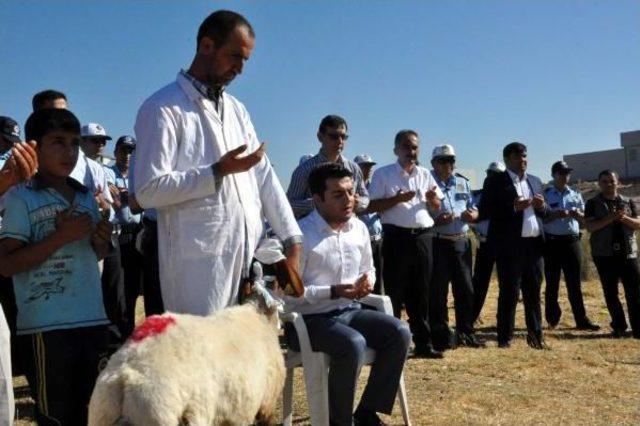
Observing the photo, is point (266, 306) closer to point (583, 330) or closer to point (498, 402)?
point (498, 402)

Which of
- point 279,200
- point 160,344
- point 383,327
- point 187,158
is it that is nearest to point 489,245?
point 383,327

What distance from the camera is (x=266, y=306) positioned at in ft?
10.6

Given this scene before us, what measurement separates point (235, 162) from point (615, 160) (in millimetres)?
42495

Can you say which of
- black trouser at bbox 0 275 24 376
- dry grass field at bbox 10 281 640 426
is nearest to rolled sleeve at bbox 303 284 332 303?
dry grass field at bbox 10 281 640 426

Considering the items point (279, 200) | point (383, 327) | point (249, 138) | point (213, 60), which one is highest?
point (213, 60)

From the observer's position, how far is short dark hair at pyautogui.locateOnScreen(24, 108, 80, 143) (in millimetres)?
3240

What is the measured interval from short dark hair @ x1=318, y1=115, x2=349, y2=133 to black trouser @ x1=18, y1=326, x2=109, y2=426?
12.2ft

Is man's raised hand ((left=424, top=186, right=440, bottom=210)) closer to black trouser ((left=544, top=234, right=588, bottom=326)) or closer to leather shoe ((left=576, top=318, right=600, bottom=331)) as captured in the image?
black trouser ((left=544, top=234, right=588, bottom=326))

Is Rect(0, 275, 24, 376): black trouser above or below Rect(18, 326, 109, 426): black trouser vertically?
above

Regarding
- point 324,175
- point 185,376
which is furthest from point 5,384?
point 324,175

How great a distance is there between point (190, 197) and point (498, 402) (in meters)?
3.56

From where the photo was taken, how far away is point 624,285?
908 cm

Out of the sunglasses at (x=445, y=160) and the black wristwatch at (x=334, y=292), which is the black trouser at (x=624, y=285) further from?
the black wristwatch at (x=334, y=292)

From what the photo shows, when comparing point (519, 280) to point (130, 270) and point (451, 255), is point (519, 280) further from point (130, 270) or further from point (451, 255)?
point (130, 270)
